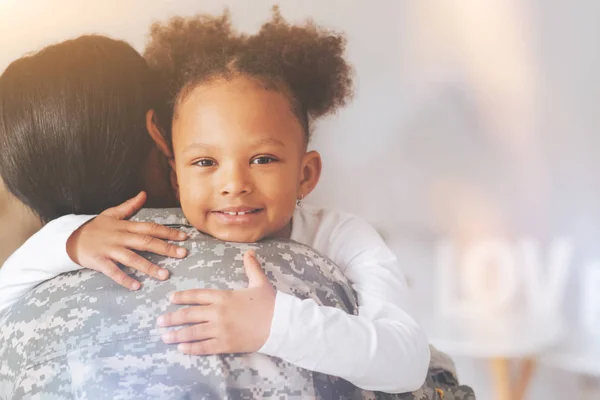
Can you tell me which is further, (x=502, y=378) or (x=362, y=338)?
(x=502, y=378)

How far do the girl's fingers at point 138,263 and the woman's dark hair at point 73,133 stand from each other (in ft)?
0.40

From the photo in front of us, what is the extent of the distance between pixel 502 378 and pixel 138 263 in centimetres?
60

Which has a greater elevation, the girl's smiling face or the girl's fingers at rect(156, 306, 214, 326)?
the girl's smiling face

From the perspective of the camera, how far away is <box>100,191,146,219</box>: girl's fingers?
2.62 feet

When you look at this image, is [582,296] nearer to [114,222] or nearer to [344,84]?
[344,84]

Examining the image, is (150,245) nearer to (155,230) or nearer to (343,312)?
(155,230)

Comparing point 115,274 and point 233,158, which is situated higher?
point 233,158

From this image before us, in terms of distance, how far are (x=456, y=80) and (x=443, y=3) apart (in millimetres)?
126

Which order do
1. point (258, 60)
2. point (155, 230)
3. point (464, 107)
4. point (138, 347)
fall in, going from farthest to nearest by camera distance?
point (464, 107)
point (258, 60)
point (155, 230)
point (138, 347)

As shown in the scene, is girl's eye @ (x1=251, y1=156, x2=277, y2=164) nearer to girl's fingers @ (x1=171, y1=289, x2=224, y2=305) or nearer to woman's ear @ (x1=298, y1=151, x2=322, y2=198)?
woman's ear @ (x1=298, y1=151, x2=322, y2=198)

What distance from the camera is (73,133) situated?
776mm

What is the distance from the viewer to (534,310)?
936mm

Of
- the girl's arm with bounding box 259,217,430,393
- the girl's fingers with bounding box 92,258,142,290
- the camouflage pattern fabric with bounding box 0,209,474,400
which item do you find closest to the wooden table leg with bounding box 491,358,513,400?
the girl's arm with bounding box 259,217,430,393

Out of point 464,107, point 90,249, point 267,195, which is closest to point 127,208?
point 90,249
